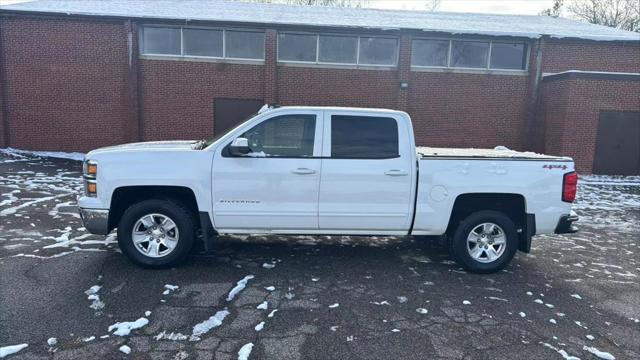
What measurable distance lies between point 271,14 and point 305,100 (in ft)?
13.9

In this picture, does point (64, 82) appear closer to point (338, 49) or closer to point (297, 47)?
point (297, 47)

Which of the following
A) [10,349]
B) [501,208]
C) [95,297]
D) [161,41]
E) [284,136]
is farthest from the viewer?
[161,41]

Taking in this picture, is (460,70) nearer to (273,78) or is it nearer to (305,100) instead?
(305,100)

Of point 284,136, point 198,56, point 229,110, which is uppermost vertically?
point 198,56

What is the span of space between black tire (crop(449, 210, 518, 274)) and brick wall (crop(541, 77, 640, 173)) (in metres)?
12.1

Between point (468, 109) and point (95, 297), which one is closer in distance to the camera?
point (95, 297)

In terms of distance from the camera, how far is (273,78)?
56.0 ft

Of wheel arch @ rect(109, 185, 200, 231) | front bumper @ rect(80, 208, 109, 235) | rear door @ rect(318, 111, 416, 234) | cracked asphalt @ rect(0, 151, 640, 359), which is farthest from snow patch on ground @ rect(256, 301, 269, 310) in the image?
front bumper @ rect(80, 208, 109, 235)

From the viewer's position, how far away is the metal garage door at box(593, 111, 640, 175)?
604 inches

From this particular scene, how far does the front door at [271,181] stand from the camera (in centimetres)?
501

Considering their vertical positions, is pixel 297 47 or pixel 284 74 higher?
pixel 297 47

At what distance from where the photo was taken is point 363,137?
5.22 meters

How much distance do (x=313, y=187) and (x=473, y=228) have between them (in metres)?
1.98

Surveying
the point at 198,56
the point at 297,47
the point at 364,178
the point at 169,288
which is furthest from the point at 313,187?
the point at 198,56
